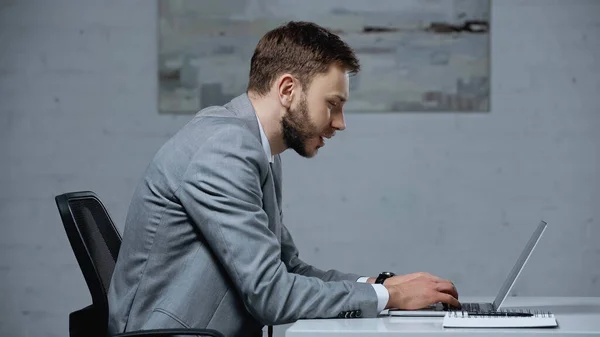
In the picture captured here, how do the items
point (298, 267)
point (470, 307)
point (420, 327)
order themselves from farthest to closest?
point (298, 267), point (470, 307), point (420, 327)

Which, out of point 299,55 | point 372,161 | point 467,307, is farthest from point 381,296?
point 372,161

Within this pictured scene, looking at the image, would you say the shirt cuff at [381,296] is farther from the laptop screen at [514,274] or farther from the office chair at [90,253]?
the office chair at [90,253]

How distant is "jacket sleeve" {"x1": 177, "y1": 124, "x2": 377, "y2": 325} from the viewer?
1.65 m

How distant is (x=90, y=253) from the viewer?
1900mm

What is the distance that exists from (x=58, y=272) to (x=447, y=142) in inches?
80.4

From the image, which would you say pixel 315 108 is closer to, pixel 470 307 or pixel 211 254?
pixel 211 254

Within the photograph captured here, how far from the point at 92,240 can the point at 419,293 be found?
779 mm

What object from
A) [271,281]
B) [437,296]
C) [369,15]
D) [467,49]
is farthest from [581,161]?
[271,281]

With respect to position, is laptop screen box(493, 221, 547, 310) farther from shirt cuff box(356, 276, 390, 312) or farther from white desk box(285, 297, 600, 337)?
shirt cuff box(356, 276, 390, 312)

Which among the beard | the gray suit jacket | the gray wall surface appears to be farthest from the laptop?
the gray wall surface

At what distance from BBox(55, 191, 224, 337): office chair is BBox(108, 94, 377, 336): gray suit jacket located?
0.39 ft

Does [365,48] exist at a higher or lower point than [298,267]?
higher

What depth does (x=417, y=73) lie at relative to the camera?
402cm

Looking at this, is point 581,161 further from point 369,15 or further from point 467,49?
point 369,15
